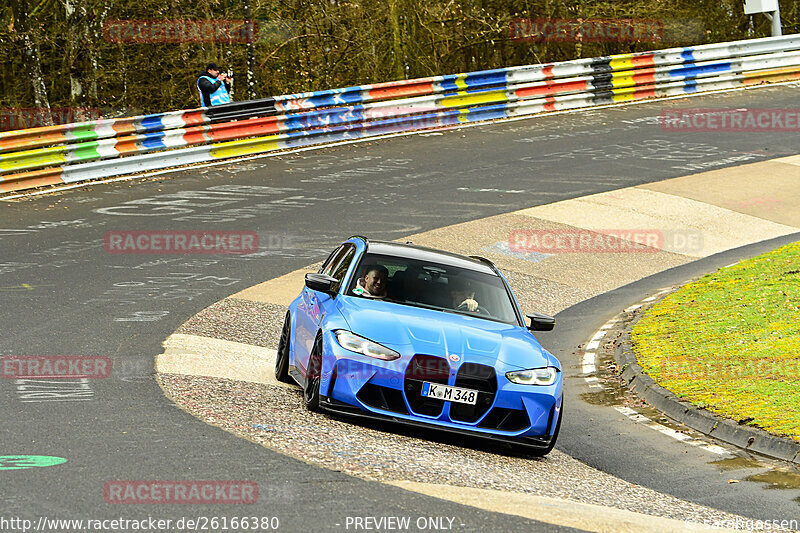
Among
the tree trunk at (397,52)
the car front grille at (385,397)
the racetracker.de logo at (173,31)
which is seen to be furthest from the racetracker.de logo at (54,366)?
the tree trunk at (397,52)

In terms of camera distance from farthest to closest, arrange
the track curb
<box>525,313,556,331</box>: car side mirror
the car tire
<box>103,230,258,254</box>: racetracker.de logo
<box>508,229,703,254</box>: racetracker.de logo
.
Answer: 1. <box>508,229,703,254</box>: racetracker.de logo
2. <box>103,230,258,254</box>: racetracker.de logo
3. the car tire
4. <box>525,313,556,331</box>: car side mirror
5. the track curb

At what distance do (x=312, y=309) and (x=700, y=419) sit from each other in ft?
12.2

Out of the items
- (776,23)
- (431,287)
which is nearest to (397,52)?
(776,23)

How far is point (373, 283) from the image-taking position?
9719 millimetres

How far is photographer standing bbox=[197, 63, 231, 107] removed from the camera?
23672 mm

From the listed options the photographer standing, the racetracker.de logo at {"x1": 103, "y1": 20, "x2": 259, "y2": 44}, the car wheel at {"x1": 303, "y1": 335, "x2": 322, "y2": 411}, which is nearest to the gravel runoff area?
the car wheel at {"x1": 303, "y1": 335, "x2": 322, "y2": 411}

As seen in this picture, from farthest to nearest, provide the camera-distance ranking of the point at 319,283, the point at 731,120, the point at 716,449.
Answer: the point at 731,120 < the point at 319,283 < the point at 716,449

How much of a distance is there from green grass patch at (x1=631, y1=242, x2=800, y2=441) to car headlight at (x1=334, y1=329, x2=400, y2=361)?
11.2 feet

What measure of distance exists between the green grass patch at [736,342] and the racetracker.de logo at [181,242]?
21.4ft

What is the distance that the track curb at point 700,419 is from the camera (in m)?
8.95

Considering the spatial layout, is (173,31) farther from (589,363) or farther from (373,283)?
(373,283)

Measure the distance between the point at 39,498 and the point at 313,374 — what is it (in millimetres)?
3045

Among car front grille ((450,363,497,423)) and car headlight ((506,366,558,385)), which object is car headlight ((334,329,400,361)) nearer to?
car front grille ((450,363,497,423))

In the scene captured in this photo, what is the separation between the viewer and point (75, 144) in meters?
21.4
